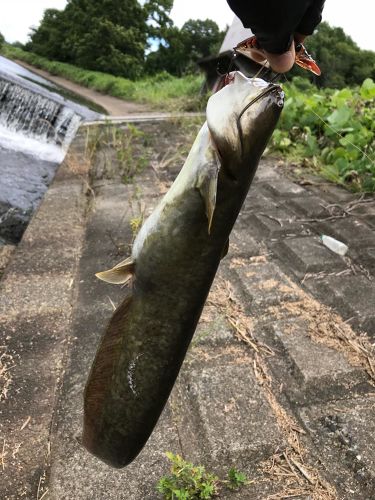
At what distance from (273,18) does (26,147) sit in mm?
8697

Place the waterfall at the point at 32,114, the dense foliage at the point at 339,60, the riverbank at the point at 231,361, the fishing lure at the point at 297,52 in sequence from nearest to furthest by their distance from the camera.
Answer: the fishing lure at the point at 297,52 < the riverbank at the point at 231,361 < the waterfall at the point at 32,114 < the dense foliage at the point at 339,60

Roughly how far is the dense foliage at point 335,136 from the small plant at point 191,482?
152 inches

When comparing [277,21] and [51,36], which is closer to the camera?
[277,21]

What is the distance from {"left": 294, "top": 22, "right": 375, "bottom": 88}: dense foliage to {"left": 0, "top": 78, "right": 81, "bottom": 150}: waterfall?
591 inches

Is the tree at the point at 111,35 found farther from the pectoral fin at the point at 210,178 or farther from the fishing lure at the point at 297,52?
the pectoral fin at the point at 210,178

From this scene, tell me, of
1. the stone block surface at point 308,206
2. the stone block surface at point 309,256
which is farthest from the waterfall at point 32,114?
the stone block surface at point 309,256

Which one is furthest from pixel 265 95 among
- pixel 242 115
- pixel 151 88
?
pixel 151 88

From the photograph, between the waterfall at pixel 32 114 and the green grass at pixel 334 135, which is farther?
the waterfall at pixel 32 114

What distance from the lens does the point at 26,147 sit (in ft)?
29.7

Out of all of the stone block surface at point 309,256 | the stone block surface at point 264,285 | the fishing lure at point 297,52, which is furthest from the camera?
the stone block surface at point 309,256

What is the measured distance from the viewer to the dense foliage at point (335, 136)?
17.4 ft

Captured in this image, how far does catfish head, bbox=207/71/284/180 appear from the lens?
1218 mm

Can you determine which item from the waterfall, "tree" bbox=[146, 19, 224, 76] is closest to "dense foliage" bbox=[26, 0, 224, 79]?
"tree" bbox=[146, 19, 224, 76]

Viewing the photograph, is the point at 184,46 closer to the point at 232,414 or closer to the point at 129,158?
the point at 129,158
